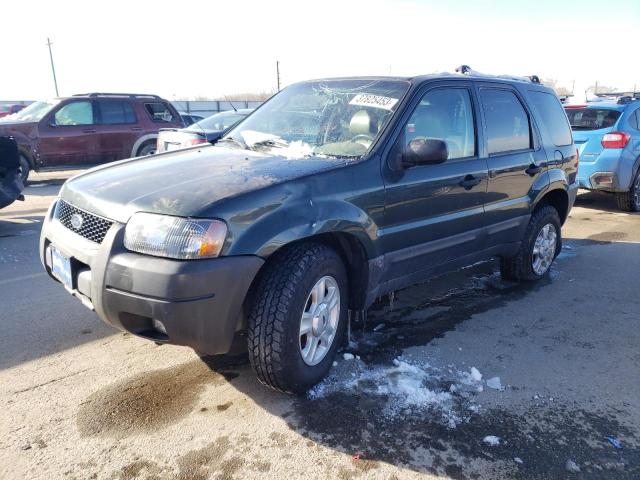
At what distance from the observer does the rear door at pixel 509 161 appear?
4277 millimetres

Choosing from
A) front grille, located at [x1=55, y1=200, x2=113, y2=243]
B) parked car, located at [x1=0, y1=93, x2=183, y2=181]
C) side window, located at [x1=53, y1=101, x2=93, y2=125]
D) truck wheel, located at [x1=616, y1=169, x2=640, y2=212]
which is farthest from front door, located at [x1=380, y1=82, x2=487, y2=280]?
side window, located at [x1=53, y1=101, x2=93, y2=125]

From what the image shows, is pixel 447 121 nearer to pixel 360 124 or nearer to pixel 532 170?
pixel 360 124

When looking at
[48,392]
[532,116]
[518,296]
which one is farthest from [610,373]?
[48,392]

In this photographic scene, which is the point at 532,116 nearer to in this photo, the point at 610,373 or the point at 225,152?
the point at 610,373

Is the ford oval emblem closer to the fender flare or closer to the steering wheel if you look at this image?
the steering wheel

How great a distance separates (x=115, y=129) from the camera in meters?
11.5

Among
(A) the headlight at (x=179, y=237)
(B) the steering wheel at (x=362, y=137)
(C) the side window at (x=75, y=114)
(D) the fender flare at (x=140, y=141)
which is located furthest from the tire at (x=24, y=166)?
(A) the headlight at (x=179, y=237)

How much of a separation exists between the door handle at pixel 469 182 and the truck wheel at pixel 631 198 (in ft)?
20.2

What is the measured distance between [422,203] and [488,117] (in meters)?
1.18

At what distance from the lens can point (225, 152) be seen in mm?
3672

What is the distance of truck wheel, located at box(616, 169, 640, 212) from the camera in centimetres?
884

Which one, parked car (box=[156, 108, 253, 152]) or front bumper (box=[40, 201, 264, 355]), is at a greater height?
parked car (box=[156, 108, 253, 152])

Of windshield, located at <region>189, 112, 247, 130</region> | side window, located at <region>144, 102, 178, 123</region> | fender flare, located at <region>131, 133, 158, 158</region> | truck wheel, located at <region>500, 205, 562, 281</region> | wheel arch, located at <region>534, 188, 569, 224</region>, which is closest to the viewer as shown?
truck wheel, located at <region>500, 205, 562, 281</region>

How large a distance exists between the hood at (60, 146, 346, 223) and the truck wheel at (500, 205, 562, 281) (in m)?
2.53
